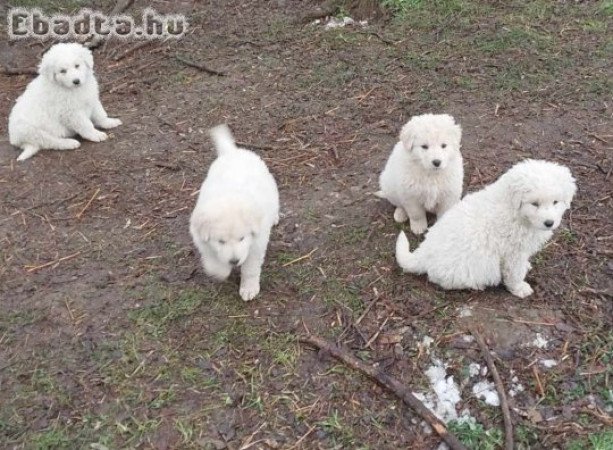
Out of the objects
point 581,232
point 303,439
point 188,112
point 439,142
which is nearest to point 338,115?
point 188,112

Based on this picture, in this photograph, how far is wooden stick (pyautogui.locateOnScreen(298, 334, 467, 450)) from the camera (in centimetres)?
317

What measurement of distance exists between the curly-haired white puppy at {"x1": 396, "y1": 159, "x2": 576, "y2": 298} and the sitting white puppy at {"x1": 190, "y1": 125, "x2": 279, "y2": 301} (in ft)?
3.63

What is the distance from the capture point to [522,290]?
3.91m

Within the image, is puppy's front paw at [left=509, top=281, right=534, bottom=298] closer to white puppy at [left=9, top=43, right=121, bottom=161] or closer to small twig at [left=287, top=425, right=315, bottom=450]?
small twig at [left=287, top=425, right=315, bottom=450]

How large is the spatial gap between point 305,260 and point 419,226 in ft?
Answer: 3.03

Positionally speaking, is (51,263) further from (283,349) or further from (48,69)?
(48,69)

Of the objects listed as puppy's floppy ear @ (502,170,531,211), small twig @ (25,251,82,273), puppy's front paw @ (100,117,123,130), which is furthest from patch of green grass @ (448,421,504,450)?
puppy's front paw @ (100,117,123,130)

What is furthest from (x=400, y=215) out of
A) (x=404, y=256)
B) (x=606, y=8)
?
(x=606, y=8)

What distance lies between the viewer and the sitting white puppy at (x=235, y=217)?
356 cm

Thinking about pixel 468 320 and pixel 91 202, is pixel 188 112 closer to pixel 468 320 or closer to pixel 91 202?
pixel 91 202

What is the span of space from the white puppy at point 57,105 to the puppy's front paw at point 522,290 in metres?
4.37

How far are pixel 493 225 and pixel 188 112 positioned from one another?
392 cm

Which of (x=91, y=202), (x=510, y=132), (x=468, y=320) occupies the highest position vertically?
(x=510, y=132)

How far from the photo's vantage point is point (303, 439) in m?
3.26
